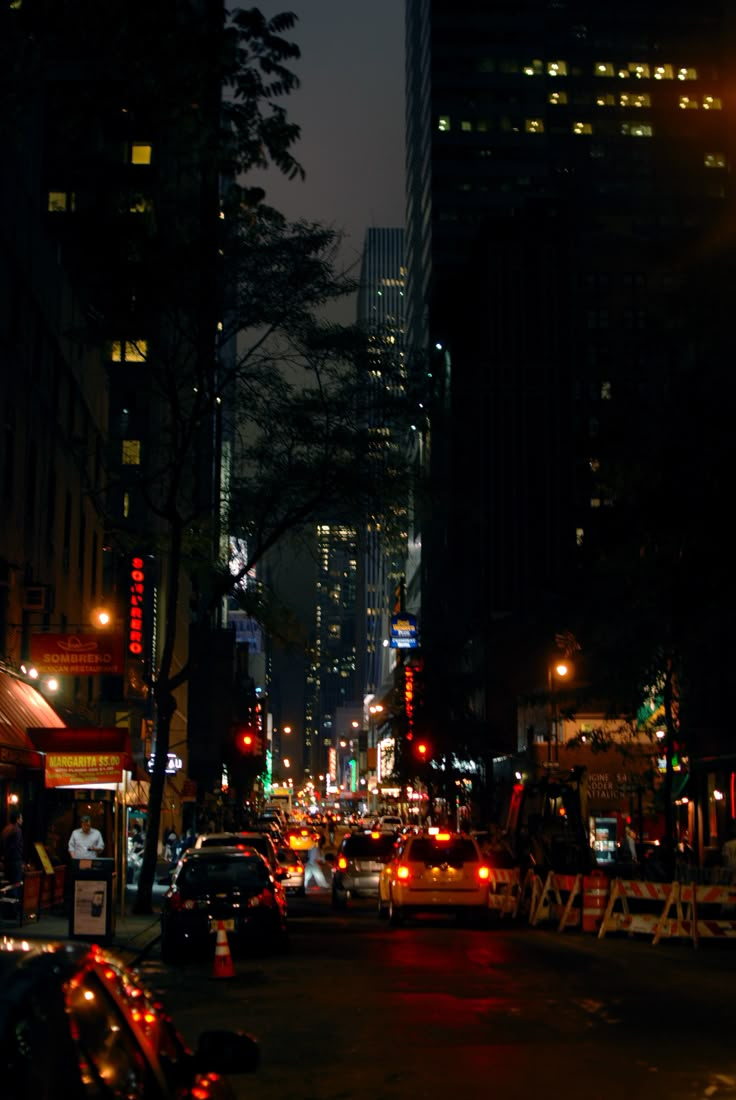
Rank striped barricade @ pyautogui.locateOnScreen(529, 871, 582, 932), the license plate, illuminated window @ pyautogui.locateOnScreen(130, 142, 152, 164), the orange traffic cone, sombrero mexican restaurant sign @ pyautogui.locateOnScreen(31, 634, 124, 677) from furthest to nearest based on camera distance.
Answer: illuminated window @ pyautogui.locateOnScreen(130, 142, 152, 164) < sombrero mexican restaurant sign @ pyautogui.locateOnScreen(31, 634, 124, 677) < striped barricade @ pyautogui.locateOnScreen(529, 871, 582, 932) < the license plate < the orange traffic cone

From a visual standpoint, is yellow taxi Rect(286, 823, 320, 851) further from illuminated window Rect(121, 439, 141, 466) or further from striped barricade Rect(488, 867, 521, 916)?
illuminated window Rect(121, 439, 141, 466)


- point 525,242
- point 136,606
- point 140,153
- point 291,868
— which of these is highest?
point 525,242

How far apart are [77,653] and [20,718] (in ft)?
10.6

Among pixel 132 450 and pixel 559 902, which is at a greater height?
pixel 132 450

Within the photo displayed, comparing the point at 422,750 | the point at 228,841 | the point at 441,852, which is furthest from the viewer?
the point at 422,750

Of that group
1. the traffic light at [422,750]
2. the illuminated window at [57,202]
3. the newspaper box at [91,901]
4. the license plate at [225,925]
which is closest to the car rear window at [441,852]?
the newspaper box at [91,901]

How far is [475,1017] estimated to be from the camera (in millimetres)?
13438

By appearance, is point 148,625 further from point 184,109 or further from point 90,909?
point 184,109

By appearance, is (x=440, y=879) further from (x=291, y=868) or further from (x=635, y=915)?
(x=291, y=868)

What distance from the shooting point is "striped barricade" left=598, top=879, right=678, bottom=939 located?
76.1 feet

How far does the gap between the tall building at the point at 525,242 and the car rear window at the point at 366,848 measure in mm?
45780

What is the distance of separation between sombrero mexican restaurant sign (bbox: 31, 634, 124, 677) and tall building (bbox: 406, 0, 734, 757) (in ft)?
170

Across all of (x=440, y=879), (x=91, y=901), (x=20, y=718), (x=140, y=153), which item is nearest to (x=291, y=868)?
(x=440, y=879)

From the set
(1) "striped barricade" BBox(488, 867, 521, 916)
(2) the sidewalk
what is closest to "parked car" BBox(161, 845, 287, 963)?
(2) the sidewalk
